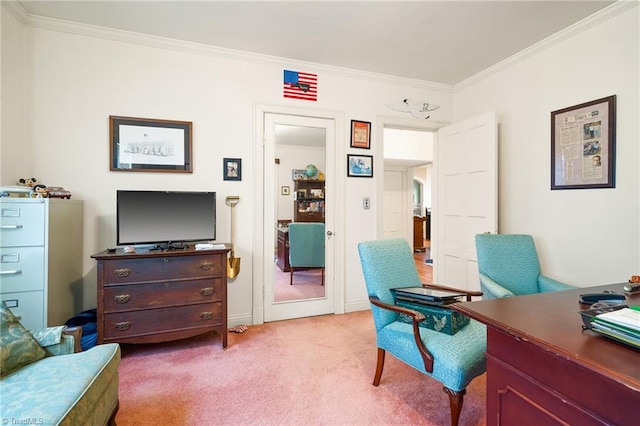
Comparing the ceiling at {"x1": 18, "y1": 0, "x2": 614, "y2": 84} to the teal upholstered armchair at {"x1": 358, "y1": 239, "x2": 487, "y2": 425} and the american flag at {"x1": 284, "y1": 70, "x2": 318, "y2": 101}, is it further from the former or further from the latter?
the teal upholstered armchair at {"x1": 358, "y1": 239, "x2": 487, "y2": 425}

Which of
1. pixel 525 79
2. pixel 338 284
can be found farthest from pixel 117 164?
pixel 525 79

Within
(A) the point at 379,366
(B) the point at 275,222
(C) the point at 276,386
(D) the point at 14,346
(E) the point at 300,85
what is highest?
(E) the point at 300,85

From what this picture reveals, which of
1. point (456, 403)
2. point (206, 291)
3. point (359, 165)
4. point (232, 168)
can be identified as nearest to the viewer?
point (456, 403)

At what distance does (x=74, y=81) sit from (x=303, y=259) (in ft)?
9.03

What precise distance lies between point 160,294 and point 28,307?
2.63ft

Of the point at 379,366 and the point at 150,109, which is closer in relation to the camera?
the point at 379,366

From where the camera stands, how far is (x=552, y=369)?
927 millimetres

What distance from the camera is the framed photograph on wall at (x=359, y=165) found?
3441 millimetres

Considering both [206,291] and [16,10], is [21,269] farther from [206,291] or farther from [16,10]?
[16,10]

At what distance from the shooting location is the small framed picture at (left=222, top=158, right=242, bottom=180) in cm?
299

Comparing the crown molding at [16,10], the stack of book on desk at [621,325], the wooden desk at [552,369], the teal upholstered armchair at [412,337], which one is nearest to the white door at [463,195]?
the teal upholstered armchair at [412,337]

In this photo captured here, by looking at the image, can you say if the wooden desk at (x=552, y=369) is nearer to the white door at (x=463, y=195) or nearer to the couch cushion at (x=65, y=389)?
the couch cushion at (x=65, y=389)

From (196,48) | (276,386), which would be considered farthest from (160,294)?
(196,48)

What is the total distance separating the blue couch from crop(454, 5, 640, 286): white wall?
347 cm
